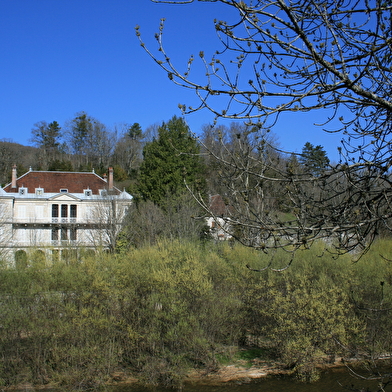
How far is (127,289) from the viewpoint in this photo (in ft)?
48.9

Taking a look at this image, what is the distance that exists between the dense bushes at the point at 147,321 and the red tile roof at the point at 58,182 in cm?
2040

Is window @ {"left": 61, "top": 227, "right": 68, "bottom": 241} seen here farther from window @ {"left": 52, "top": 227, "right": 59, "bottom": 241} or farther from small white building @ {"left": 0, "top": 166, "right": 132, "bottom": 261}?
window @ {"left": 52, "top": 227, "right": 59, "bottom": 241}

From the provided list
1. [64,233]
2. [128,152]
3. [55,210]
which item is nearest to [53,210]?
[55,210]

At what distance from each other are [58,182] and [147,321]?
77.7 ft

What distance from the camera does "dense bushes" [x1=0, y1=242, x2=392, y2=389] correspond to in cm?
1339

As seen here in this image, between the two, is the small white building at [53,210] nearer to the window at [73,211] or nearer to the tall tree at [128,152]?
the window at [73,211]

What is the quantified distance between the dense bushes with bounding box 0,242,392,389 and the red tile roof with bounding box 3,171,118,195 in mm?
20402

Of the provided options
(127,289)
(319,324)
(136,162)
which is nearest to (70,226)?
(127,289)

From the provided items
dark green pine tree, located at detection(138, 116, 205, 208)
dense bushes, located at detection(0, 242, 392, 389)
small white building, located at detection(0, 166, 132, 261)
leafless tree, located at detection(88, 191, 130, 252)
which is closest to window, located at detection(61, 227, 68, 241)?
small white building, located at detection(0, 166, 132, 261)

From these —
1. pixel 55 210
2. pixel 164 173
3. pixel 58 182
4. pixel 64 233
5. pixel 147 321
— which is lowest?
pixel 147 321

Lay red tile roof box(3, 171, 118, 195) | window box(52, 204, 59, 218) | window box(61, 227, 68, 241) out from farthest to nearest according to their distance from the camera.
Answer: red tile roof box(3, 171, 118, 195) < window box(52, 204, 59, 218) < window box(61, 227, 68, 241)

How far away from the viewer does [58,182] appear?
35344mm

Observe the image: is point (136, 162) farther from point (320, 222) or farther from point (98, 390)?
point (320, 222)

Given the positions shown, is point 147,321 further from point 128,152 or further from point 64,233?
point 128,152
